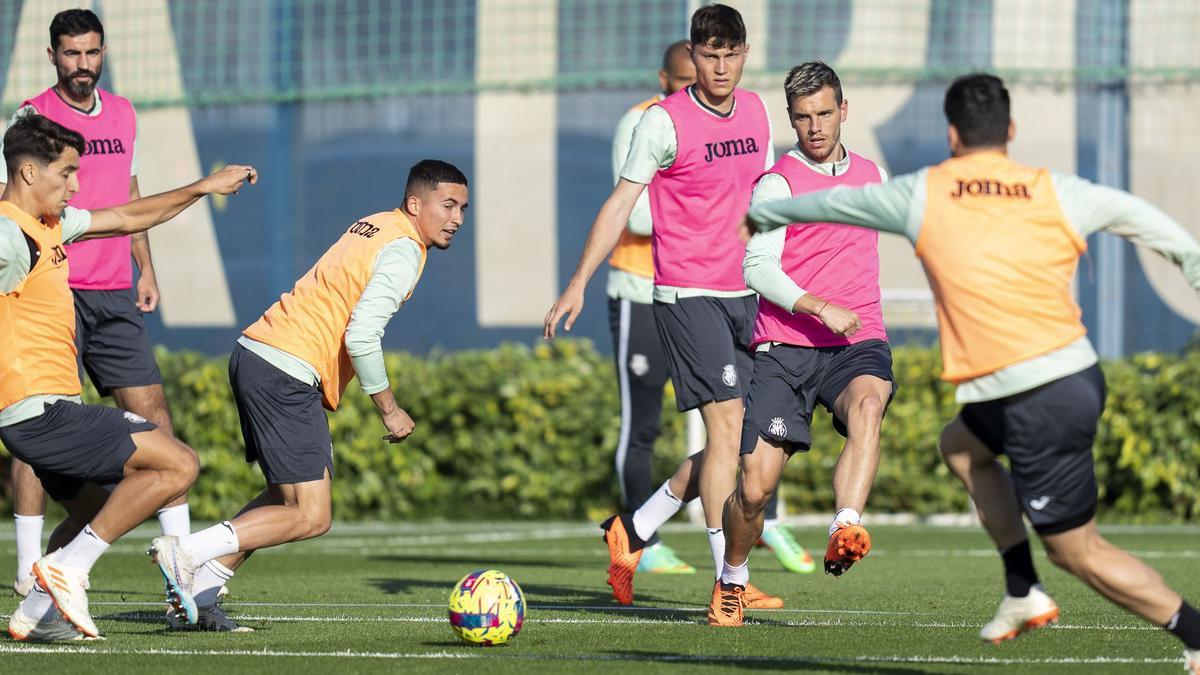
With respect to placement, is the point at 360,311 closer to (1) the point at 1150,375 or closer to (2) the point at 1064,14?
(1) the point at 1150,375

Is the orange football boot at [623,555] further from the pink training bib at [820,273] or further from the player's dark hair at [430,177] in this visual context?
the player's dark hair at [430,177]

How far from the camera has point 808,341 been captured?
23.1ft

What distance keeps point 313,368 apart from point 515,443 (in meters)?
6.94

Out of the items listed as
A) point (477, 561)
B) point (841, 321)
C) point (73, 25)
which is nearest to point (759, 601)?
point (841, 321)

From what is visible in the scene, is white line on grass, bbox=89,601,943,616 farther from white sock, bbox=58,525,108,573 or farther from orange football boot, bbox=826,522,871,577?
white sock, bbox=58,525,108,573

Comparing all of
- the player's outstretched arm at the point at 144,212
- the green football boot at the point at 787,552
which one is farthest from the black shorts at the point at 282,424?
the green football boot at the point at 787,552

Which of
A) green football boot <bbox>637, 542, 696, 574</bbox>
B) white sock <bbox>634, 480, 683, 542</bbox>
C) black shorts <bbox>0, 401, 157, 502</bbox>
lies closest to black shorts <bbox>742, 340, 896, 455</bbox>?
white sock <bbox>634, 480, 683, 542</bbox>

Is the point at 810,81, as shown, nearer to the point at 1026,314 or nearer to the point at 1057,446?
the point at 1026,314

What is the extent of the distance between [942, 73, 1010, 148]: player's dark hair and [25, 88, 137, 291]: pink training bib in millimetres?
4485

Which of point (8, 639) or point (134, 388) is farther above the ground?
point (134, 388)

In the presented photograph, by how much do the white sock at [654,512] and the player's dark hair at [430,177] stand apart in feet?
6.08

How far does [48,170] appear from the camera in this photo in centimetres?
655

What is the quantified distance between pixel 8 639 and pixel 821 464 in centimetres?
791

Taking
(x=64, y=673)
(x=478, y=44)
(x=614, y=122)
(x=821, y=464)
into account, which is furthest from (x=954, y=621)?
(x=478, y=44)
